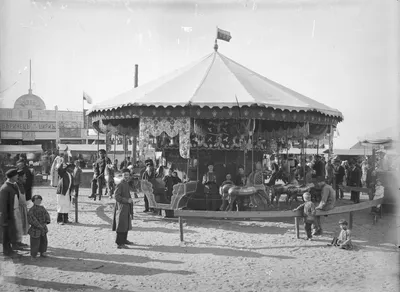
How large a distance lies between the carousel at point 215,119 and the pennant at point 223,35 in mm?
607

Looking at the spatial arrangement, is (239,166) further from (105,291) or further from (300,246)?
(105,291)

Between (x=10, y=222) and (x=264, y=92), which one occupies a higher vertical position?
(x=264, y=92)

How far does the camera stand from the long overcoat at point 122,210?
7.43 metres

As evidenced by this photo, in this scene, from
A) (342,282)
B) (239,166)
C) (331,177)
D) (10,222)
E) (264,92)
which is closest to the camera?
(342,282)

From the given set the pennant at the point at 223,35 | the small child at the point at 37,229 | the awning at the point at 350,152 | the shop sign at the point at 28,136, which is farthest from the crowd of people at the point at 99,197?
the awning at the point at 350,152

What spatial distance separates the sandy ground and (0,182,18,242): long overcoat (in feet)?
1.86

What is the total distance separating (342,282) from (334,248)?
6.60 feet

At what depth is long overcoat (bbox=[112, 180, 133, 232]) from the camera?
24.4 feet

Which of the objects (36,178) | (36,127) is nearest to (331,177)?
(36,178)

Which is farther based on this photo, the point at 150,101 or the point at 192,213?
the point at 150,101

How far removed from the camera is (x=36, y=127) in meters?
36.1

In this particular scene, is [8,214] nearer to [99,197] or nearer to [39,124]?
[99,197]

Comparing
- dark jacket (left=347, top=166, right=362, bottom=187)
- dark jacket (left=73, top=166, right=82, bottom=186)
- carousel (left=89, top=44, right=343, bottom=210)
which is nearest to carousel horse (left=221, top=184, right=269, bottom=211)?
carousel (left=89, top=44, right=343, bottom=210)

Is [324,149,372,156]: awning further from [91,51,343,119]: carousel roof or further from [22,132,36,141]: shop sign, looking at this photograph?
[22,132,36,141]: shop sign
